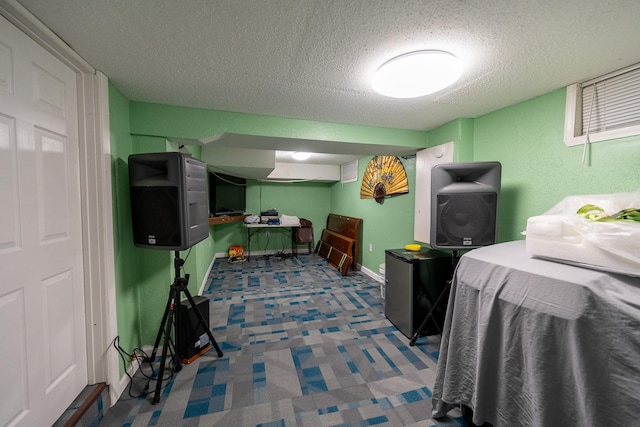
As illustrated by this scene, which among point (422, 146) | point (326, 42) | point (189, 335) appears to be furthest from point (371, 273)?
point (326, 42)

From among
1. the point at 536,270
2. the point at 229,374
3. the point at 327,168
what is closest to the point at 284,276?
the point at 229,374

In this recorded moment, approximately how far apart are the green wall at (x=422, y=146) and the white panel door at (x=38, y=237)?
0.91 feet

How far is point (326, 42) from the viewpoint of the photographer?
1.08 meters

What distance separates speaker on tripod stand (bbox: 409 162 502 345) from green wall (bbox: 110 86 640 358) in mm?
325

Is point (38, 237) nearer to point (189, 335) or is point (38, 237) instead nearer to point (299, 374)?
point (189, 335)

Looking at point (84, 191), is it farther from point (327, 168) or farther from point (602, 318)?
point (327, 168)

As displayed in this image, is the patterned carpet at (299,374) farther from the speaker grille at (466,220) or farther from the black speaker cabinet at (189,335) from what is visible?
the speaker grille at (466,220)

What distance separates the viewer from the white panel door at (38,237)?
0.91 meters

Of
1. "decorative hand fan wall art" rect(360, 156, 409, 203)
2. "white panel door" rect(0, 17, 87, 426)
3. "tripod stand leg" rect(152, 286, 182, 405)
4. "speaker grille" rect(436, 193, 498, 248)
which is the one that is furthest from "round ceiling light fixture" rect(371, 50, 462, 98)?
"tripod stand leg" rect(152, 286, 182, 405)

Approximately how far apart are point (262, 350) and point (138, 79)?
2183 mm

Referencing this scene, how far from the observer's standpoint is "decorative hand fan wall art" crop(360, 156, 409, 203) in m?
3.12

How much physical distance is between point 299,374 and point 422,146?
2.44 metres

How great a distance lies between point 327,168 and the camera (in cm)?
518

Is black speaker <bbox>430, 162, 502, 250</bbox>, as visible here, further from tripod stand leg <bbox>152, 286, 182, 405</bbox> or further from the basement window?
tripod stand leg <bbox>152, 286, 182, 405</bbox>
